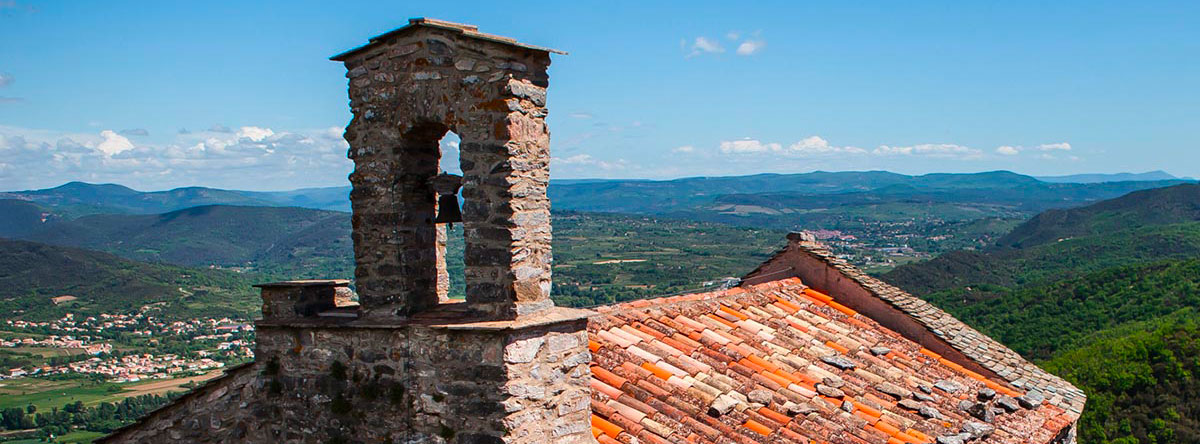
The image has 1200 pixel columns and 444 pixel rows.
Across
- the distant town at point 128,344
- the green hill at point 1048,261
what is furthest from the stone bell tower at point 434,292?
the distant town at point 128,344

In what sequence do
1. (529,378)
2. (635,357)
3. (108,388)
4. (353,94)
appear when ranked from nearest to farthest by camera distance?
(529,378) < (353,94) < (635,357) < (108,388)

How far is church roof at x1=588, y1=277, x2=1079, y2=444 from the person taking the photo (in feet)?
28.8

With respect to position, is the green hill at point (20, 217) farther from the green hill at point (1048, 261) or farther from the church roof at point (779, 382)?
the church roof at point (779, 382)

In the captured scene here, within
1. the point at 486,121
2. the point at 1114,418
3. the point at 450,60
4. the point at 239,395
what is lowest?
the point at 1114,418

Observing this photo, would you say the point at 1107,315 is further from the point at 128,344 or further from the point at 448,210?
the point at 128,344

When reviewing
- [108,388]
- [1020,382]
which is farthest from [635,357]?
[108,388]

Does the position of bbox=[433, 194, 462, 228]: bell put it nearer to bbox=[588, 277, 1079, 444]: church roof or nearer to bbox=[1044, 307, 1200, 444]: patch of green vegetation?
bbox=[588, 277, 1079, 444]: church roof

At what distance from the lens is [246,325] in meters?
78.8

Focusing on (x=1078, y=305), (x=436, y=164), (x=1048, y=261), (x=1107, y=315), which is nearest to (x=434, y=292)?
(x=436, y=164)

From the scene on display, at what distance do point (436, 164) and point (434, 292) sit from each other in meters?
1.10

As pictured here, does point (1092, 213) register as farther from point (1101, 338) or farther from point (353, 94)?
point (353, 94)

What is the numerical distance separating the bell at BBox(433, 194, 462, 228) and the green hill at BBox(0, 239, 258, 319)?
276 ft

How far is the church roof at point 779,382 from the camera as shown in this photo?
8.78 m

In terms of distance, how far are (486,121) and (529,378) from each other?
1969 mm
